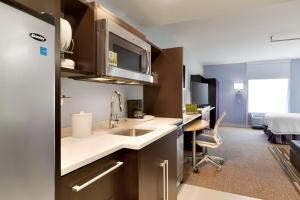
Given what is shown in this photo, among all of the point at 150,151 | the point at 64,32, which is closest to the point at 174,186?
the point at 150,151

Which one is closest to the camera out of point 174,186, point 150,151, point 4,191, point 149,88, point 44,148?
point 4,191

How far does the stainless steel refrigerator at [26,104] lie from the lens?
532mm

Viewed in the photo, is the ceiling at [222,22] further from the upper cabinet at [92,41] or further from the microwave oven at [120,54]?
the upper cabinet at [92,41]

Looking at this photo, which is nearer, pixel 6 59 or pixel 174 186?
pixel 6 59

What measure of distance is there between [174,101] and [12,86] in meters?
2.12

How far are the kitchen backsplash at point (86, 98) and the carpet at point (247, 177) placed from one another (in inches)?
62.3

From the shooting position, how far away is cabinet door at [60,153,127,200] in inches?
32.6

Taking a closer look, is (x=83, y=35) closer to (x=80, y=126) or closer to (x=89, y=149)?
(x=80, y=126)

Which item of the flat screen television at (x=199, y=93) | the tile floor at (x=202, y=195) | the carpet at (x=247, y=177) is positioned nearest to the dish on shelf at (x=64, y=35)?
the tile floor at (x=202, y=195)

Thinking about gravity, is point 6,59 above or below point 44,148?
above

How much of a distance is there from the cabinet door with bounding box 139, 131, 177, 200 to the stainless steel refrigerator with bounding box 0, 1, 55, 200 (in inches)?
26.9

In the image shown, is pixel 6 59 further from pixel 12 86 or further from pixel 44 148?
pixel 44 148

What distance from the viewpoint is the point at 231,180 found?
2.59 m

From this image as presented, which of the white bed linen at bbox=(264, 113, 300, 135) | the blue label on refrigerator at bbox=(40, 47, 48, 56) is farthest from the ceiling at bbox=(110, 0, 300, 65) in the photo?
the white bed linen at bbox=(264, 113, 300, 135)
